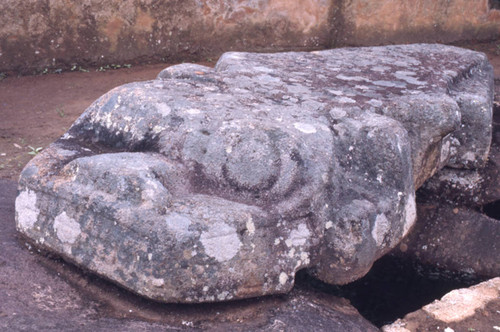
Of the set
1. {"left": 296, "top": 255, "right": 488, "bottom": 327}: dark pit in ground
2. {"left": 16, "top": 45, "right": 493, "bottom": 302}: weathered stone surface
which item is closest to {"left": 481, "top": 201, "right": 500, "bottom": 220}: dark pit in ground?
{"left": 296, "top": 255, "right": 488, "bottom": 327}: dark pit in ground

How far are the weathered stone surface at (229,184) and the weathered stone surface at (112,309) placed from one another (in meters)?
0.07

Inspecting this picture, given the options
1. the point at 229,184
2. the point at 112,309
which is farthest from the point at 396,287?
the point at 112,309

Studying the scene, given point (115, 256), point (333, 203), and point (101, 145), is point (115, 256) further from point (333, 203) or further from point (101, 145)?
point (333, 203)

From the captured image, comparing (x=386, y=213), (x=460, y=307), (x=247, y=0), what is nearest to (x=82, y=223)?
(x=386, y=213)

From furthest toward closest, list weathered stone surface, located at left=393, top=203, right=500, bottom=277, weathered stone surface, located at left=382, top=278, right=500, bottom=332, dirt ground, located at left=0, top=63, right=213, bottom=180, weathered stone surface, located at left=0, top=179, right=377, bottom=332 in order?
dirt ground, located at left=0, top=63, right=213, bottom=180, weathered stone surface, located at left=393, top=203, right=500, bottom=277, weathered stone surface, located at left=382, top=278, right=500, bottom=332, weathered stone surface, located at left=0, top=179, right=377, bottom=332

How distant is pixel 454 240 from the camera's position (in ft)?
9.15

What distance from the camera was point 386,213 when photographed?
72.7 inches

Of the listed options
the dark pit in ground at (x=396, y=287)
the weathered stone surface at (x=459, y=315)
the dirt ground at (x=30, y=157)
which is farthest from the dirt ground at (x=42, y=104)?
the weathered stone surface at (x=459, y=315)

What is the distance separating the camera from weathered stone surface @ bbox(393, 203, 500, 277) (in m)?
2.72

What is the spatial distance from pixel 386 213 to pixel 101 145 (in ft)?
3.39

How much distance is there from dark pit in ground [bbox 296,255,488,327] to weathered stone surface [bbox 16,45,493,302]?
53 centimetres

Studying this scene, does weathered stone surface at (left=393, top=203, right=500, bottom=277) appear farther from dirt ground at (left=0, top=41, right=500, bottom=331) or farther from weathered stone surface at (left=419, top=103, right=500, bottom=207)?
dirt ground at (left=0, top=41, right=500, bottom=331)

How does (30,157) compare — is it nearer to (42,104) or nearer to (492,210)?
(42,104)

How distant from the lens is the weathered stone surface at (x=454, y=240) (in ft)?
8.94
